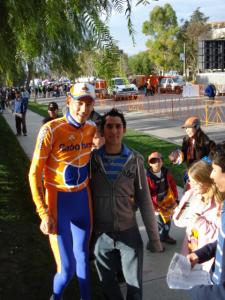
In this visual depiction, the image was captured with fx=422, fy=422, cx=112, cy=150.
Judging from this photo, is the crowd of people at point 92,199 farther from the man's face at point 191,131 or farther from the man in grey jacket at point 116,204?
the man's face at point 191,131

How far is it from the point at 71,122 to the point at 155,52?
5468 cm

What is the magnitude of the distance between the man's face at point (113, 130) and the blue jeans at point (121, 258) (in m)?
0.64

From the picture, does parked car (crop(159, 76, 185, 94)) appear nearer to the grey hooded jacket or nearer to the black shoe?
the black shoe

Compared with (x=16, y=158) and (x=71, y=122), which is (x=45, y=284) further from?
(x=16, y=158)

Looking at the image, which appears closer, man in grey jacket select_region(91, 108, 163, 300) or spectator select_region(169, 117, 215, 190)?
man in grey jacket select_region(91, 108, 163, 300)

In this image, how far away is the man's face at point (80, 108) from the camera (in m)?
2.96

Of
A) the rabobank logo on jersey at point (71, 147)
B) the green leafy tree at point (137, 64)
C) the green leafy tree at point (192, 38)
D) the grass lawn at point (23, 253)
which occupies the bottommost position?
the grass lawn at point (23, 253)

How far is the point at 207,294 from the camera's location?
1796 millimetres

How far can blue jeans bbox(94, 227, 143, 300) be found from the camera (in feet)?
9.59

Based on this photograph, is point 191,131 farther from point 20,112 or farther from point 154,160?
point 20,112

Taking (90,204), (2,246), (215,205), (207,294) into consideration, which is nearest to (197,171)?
(215,205)

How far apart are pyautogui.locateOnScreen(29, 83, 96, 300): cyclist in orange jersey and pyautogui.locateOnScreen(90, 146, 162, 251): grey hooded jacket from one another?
3.6 inches

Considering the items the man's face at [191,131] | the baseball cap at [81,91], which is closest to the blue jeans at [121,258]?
the baseball cap at [81,91]

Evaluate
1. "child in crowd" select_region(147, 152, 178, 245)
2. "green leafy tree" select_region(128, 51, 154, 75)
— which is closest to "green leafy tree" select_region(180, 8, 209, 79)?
"green leafy tree" select_region(128, 51, 154, 75)
